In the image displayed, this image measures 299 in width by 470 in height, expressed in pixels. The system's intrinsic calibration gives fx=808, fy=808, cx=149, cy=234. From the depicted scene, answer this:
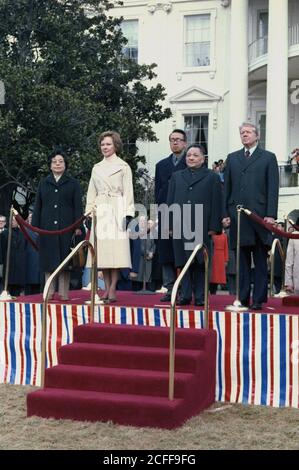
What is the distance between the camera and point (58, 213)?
352 inches

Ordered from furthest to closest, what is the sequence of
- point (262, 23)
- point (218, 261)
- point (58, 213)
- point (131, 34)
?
point (131, 34), point (262, 23), point (218, 261), point (58, 213)

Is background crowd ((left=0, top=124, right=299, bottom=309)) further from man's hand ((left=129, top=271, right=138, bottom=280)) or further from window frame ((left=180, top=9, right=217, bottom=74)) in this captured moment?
window frame ((left=180, top=9, right=217, bottom=74))

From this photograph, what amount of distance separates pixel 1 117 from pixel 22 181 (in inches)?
91.0

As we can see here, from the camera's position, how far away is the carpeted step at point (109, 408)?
6.26 metres

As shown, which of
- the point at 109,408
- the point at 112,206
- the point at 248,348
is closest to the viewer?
the point at 109,408

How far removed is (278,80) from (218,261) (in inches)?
584

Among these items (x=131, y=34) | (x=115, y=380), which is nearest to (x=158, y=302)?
(x=115, y=380)

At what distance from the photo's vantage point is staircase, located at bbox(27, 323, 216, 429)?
20.9 ft

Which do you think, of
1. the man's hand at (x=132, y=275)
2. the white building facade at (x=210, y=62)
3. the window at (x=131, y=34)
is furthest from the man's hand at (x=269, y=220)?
the window at (x=131, y=34)

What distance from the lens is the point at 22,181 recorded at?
21203 mm

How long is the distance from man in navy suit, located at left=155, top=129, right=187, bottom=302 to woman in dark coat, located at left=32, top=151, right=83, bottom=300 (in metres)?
→ 0.91

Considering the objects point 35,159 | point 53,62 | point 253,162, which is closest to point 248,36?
point 53,62

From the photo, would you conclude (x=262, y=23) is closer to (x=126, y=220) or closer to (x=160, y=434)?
(x=126, y=220)

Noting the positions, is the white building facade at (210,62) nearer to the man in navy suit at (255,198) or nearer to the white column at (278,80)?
the white column at (278,80)
